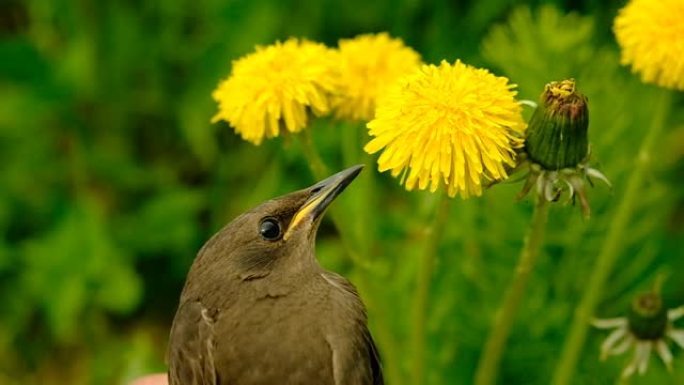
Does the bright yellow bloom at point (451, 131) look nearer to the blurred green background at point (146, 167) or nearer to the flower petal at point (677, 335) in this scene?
the flower petal at point (677, 335)

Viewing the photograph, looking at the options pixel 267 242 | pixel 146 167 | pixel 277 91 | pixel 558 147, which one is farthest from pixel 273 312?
pixel 146 167

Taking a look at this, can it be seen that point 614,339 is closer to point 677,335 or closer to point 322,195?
point 677,335

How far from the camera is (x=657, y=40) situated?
114cm

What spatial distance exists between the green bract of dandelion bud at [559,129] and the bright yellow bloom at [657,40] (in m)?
0.19

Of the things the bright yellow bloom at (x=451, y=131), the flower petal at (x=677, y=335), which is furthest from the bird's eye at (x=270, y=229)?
the flower petal at (x=677, y=335)

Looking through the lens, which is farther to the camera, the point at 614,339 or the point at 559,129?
the point at 614,339

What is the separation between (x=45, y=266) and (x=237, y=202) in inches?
15.6

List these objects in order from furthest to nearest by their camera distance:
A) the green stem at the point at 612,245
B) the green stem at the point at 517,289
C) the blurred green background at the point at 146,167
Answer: the blurred green background at the point at 146,167, the green stem at the point at 612,245, the green stem at the point at 517,289

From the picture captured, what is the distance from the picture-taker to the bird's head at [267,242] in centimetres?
120

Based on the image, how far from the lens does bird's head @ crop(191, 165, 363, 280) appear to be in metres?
1.20

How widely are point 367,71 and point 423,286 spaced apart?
254 mm

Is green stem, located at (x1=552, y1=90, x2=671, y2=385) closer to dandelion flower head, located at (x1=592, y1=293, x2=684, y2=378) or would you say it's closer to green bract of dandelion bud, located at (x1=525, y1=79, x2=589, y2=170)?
dandelion flower head, located at (x1=592, y1=293, x2=684, y2=378)

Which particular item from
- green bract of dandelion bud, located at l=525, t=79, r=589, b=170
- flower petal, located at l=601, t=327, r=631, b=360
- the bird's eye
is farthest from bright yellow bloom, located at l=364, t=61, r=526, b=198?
flower petal, located at l=601, t=327, r=631, b=360

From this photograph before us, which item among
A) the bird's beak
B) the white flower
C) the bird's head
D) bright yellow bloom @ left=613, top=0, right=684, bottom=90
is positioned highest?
bright yellow bloom @ left=613, top=0, right=684, bottom=90
